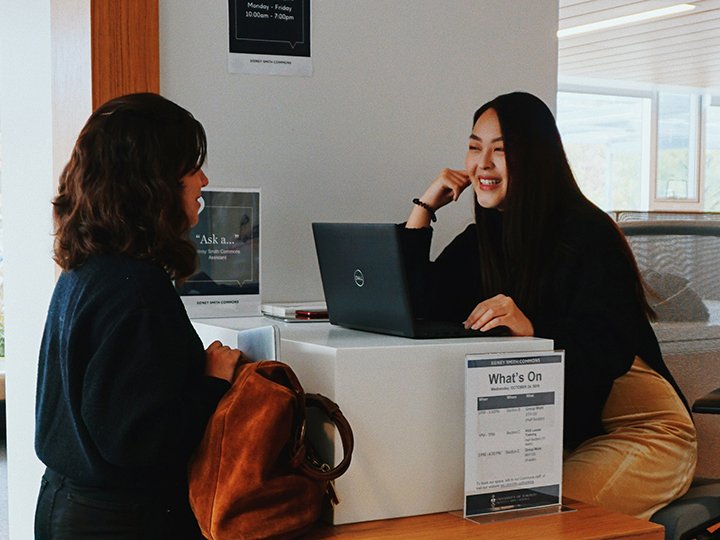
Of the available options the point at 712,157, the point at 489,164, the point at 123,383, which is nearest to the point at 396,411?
the point at 123,383

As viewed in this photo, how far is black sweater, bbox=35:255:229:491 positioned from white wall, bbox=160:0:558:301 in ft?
2.66

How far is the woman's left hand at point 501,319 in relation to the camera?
1.91m

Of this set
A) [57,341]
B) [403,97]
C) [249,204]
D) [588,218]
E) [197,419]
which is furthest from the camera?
[403,97]

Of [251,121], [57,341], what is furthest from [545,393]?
[251,121]

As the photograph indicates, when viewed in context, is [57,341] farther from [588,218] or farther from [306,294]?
[588,218]

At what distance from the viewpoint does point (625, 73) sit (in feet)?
28.6

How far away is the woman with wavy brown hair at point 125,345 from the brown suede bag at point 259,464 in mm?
68

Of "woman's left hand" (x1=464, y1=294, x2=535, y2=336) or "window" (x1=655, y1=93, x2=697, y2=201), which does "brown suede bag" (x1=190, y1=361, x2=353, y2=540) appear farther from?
"window" (x1=655, y1=93, x2=697, y2=201)

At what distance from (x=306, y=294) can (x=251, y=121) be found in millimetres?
449

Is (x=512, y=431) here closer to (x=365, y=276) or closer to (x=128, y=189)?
(x=365, y=276)

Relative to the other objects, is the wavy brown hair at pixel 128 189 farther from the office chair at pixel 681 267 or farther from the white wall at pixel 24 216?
the office chair at pixel 681 267

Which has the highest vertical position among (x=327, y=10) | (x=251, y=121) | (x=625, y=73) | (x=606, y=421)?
(x=625, y=73)

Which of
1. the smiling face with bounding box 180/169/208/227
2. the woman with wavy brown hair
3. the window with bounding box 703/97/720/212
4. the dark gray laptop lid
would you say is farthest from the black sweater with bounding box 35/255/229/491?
the window with bounding box 703/97/720/212

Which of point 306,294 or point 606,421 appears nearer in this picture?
point 606,421
